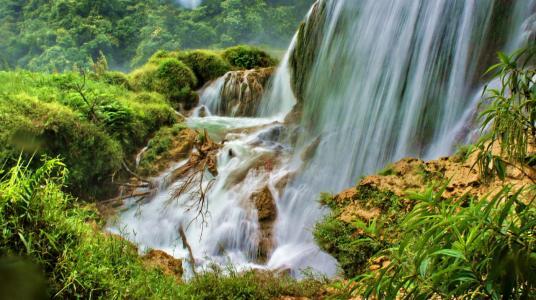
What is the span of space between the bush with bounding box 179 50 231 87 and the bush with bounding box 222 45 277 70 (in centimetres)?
82

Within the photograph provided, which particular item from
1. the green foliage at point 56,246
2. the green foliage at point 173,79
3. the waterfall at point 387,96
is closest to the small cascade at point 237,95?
the green foliage at point 173,79

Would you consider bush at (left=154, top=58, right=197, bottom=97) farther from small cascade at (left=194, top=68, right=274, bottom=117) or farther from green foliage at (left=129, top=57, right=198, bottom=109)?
small cascade at (left=194, top=68, right=274, bottom=117)

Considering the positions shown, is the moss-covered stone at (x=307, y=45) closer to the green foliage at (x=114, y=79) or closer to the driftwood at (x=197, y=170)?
the driftwood at (x=197, y=170)

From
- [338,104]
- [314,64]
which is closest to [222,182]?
[338,104]

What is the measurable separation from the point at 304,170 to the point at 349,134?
3.26ft

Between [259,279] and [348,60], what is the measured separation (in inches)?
212

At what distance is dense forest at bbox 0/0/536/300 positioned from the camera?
1.13 meters

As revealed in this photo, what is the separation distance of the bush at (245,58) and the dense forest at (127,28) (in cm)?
1084

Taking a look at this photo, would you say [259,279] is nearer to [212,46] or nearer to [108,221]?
[108,221]

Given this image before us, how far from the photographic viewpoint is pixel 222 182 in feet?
22.9

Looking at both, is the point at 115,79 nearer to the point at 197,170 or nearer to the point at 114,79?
the point at 114,79

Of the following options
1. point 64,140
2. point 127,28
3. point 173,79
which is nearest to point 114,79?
point 173,79

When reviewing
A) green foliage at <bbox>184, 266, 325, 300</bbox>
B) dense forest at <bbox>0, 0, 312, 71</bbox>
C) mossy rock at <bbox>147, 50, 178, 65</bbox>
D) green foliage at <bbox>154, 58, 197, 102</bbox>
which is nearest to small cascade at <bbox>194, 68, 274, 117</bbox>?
green foliage at <bbox>154, 58, 197, 102</bbox>

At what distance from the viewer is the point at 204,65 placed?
13.3 meters
